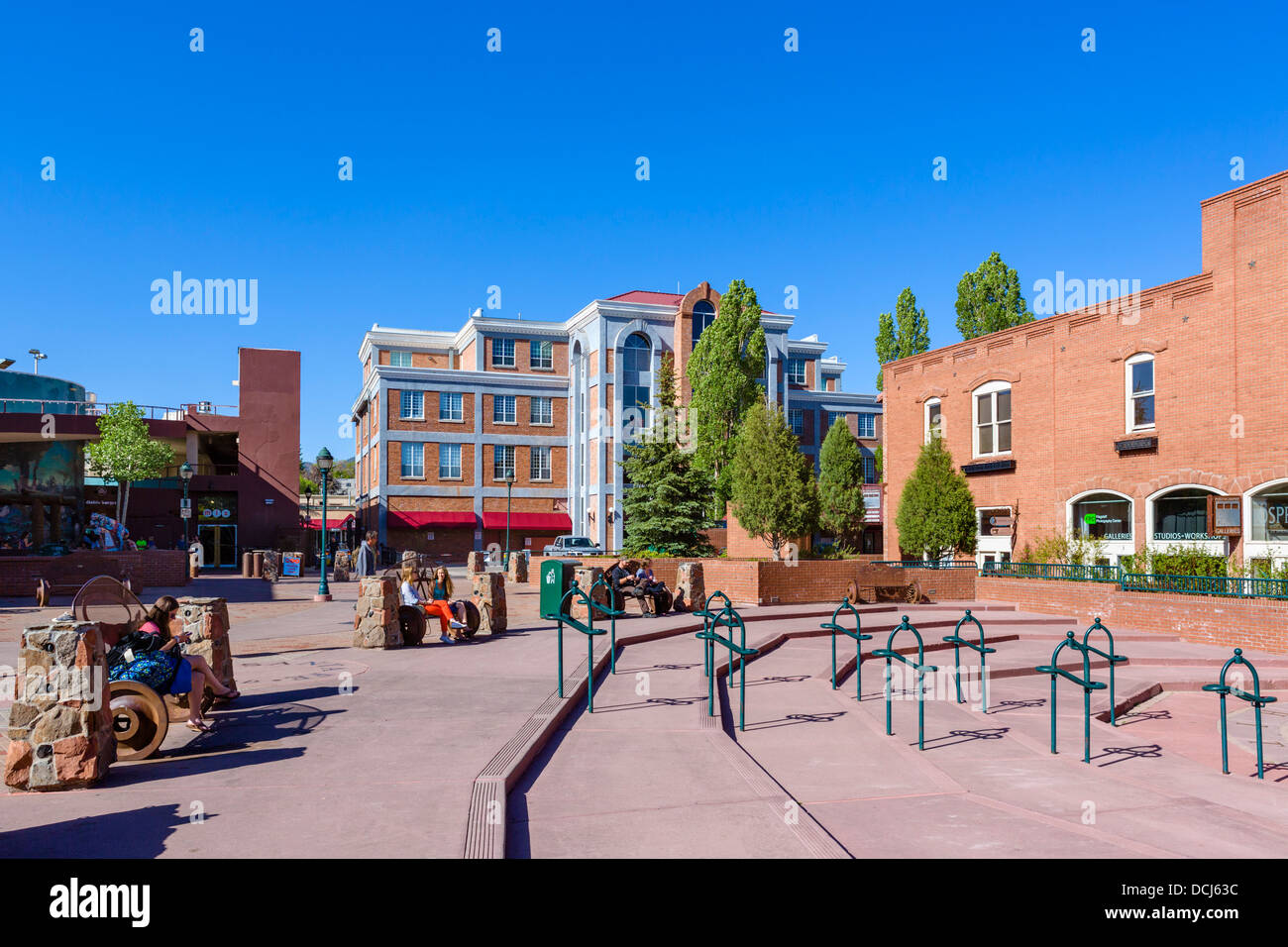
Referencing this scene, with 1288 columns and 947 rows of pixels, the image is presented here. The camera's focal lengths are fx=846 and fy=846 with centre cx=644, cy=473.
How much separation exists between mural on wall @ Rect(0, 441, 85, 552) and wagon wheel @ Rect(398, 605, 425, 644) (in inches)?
1306

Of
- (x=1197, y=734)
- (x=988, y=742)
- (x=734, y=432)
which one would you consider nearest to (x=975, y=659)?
(x=1197, y=734)

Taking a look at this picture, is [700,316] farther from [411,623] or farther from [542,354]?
[411,623]

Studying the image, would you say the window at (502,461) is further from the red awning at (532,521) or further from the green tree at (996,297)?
the green tree at (996,297)

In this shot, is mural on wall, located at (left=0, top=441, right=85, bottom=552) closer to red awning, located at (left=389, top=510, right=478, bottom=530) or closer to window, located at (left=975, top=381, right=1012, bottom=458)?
red awning, located at (left=389, top=510, right=478, bottom=530)

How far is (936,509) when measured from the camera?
95.6 feet

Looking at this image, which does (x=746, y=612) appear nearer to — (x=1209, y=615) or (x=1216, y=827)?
(x=1209, y=615)

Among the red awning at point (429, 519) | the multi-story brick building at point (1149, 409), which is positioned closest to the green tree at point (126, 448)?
the red awning at point (429, 519)

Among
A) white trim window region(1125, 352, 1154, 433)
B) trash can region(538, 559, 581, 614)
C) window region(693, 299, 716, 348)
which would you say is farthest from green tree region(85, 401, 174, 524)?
white trim window region(1125, 352, 1154, 433)

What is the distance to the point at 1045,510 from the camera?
88.6 ft

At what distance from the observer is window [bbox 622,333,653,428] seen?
183 ft

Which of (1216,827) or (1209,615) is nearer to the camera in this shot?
(1216,827)

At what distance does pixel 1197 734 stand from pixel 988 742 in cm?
350

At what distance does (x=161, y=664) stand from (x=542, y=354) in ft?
184

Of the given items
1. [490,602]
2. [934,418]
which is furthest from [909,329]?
[490,602]
